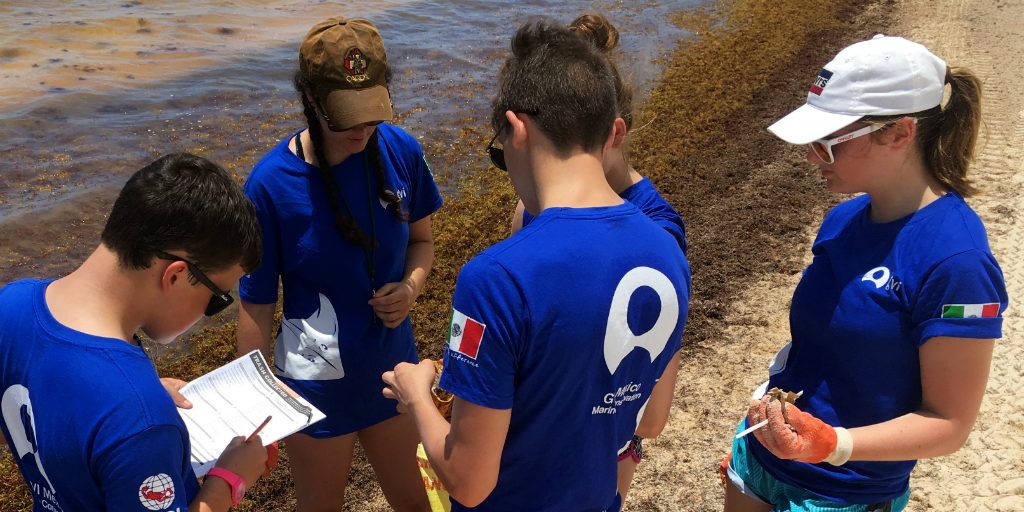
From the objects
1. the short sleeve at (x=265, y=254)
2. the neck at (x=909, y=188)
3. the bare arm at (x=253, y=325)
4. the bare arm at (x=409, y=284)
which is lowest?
the bare arm at (x=253, y=325)

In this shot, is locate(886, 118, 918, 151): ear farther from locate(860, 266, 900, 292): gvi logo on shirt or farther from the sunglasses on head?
the sunglasses on head

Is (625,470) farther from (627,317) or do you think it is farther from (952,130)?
(952,130)

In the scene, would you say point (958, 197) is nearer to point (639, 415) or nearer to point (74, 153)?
point (639, 415)

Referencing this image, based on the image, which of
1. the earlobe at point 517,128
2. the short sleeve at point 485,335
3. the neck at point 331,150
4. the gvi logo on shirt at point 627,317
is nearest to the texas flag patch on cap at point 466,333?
the short sleeve at point 485,335

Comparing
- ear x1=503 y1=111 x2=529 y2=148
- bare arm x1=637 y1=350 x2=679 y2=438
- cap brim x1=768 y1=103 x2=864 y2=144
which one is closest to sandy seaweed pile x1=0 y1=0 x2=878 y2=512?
cap brim x1=768 y1=103 x2=864 y2=144

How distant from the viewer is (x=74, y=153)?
9156 millimetres

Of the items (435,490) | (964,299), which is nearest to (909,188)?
(964,299)

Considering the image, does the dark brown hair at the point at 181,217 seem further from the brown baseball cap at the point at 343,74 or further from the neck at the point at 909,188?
the neck at the point at 909,188

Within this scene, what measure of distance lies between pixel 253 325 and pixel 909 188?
2.41 metres

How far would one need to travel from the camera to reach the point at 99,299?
1.74 m

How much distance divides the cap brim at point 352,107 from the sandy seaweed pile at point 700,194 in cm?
104

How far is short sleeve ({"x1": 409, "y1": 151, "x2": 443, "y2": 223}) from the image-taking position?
3123 mm

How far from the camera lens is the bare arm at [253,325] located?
2881 mm

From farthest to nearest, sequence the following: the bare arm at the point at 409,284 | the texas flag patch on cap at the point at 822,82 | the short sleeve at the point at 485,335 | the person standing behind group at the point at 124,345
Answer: the bare arm at the point at 409,284 < the texas flag patch on cap at the point at 822,82 < the person standing behind group at the point at 124,345 < the short sleeve at the point at 485,335
